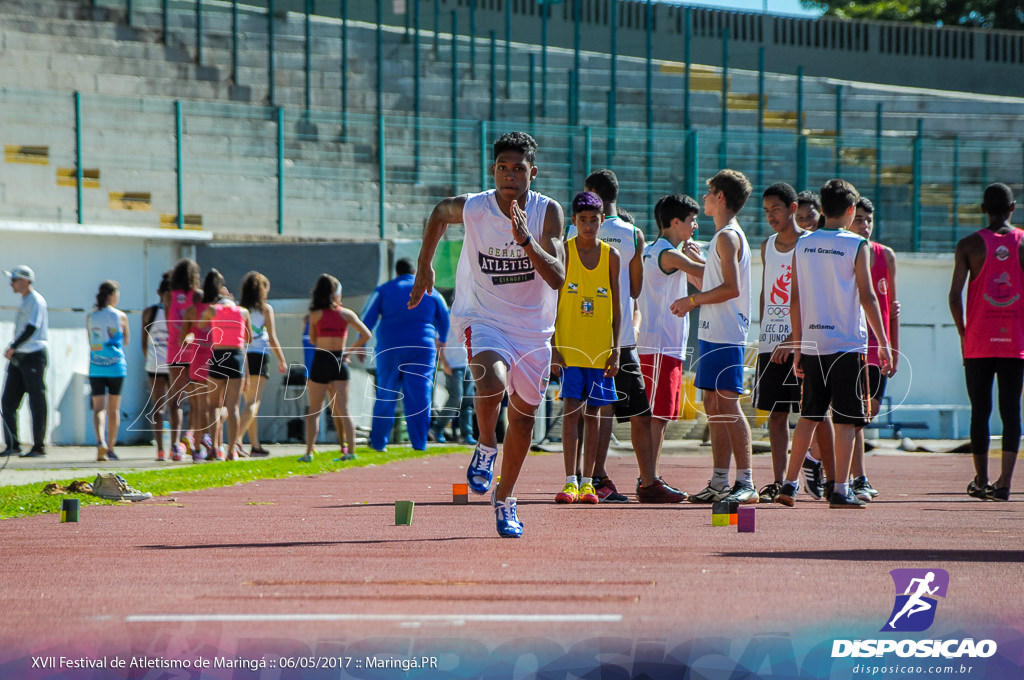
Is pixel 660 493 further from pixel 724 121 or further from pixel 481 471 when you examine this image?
pixel 724 121

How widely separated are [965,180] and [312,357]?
12.9 metres

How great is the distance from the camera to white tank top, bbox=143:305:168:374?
51.5 ft

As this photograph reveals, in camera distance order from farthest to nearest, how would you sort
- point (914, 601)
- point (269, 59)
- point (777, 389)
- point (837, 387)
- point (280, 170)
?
point (269, 59), point (280, 170), point (777, 389), point (837, 387), point (914, 601)

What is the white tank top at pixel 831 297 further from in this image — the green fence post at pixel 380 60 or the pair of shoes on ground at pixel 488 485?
the green fence post at pixel 380 60

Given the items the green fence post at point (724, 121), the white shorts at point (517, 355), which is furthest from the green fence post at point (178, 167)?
the white shorts at point (517, 355)

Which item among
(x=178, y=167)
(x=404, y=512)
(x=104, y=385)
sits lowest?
(x=404, y=512)

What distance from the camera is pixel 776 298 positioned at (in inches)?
384

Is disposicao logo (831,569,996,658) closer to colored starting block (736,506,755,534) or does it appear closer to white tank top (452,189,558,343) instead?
colored starting block (736,506,755,534)

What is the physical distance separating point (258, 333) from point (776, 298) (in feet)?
24.3

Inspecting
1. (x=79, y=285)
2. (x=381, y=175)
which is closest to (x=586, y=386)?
(x=79, y=285)

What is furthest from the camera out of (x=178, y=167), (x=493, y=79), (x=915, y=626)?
(x=493, y=79)

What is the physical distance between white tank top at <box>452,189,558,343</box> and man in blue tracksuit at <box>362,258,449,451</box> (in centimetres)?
806

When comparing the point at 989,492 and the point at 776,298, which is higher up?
the point at 776,298

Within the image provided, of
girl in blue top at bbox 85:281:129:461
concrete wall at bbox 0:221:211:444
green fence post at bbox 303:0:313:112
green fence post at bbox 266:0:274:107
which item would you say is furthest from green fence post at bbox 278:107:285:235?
girl in blue top at bbox 85:281:129:461
